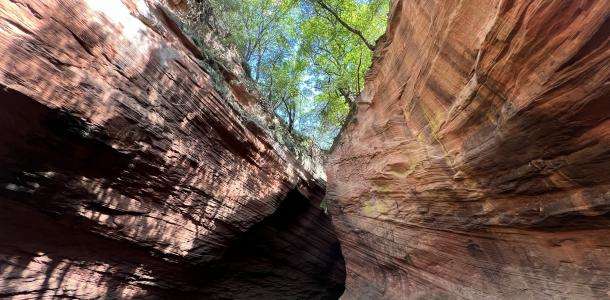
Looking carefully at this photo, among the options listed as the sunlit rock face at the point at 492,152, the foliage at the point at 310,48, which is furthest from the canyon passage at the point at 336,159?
the foliage at the point at 310,48

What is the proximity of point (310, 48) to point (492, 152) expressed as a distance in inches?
421

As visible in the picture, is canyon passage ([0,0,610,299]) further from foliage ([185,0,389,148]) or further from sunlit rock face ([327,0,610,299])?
foliage ([185,0,389,148])

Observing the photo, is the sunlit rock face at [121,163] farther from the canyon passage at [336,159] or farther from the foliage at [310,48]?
the foliage at [310,48]

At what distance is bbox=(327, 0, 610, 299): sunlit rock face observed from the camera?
7.98 ft

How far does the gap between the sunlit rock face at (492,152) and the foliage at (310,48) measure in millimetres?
5983

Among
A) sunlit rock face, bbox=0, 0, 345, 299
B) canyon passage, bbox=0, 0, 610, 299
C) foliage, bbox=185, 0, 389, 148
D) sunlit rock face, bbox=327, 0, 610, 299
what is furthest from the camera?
foliage, bbox=185, 0, 389, 148

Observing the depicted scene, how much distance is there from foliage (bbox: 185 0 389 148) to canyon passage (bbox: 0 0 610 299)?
472 centimetres

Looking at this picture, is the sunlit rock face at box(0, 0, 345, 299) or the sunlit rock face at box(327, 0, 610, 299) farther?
the sunlit rock face at box(0, 0, 345, 299)

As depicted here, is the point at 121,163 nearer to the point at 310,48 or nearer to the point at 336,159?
the point at 336,159

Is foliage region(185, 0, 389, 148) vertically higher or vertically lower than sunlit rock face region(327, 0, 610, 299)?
higher

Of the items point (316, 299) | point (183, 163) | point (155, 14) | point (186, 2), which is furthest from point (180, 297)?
point (186, 2)

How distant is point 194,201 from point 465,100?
4582 millimetres

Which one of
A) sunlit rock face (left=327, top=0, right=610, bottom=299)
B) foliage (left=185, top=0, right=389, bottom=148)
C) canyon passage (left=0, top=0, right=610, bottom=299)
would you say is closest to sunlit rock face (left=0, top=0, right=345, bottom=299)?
canyon passage (left=0, top=0, right=610, bottom=299)

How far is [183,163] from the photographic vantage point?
17.5 feet
